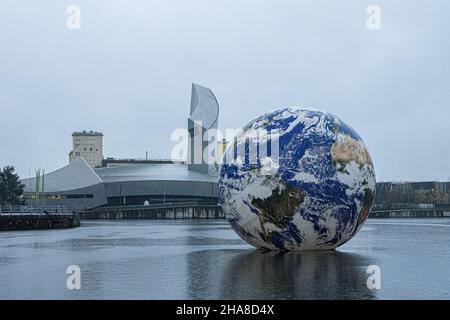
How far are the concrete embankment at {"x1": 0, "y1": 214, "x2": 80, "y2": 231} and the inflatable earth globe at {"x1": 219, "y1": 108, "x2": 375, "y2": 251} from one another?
31442 mm

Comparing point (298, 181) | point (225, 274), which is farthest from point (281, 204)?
point (225, 274)

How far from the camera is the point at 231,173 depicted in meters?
18.6

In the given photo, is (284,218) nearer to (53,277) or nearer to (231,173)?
(231,173)

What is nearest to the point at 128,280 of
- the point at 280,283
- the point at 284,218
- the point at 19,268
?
the point at 280,283

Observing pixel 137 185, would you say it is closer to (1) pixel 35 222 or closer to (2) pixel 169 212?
(2) pixel 169 212

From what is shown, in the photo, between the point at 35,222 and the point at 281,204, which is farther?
the point at 35,222

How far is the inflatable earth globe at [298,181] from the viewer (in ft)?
56.9

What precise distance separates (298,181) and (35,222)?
117 ft

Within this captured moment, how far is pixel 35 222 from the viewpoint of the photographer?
48250 mm

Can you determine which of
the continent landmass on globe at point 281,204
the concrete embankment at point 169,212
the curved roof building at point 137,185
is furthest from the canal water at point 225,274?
the curved roof building at point 137,185

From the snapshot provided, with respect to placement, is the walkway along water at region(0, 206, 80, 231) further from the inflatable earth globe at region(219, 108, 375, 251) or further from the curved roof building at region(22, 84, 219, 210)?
the curved roof building at region(22, 84, 219, 210)

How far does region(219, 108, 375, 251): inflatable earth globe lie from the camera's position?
682 inches
